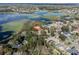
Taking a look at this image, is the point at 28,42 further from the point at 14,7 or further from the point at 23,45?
the point at 14,7
